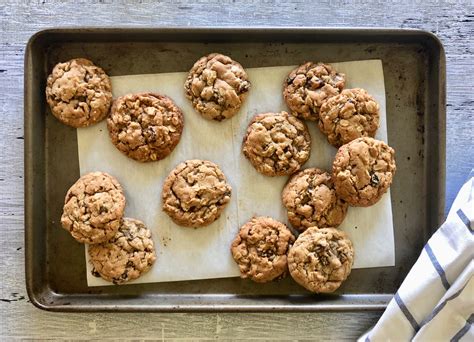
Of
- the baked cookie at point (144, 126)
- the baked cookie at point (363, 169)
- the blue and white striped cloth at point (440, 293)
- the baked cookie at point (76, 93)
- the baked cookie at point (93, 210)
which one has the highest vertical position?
the baked cookie at point (76, 93)

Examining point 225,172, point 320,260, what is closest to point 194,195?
point 225,172

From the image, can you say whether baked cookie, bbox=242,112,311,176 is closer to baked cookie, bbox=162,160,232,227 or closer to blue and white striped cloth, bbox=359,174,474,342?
baked cookie, bbox=162,160,232,227

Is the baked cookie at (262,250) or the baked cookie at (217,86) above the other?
the baked cookie at (217,86)

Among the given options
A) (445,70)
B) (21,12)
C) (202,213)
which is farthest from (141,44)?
(445,70)

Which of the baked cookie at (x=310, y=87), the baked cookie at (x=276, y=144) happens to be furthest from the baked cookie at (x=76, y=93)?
the baked cookie at (x=310, y=87)

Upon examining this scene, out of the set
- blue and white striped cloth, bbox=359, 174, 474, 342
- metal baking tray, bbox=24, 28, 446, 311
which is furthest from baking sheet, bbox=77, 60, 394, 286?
blue and white striped cloth, bbox=359, 174, 474, 342

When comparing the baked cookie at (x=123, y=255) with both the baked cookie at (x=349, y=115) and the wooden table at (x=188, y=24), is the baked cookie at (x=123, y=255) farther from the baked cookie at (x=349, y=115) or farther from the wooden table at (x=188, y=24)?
the baked cookie at (x=349, y=115)

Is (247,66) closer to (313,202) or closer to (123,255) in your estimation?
(313,202)
